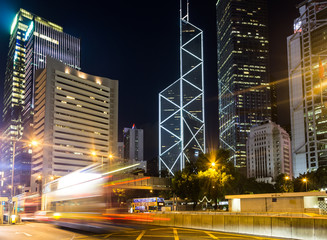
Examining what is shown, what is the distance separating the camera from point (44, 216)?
47.2 metres

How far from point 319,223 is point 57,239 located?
16223 millimetres

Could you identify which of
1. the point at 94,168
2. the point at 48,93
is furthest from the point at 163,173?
the point at 94,168

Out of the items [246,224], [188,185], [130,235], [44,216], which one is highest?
[188,185]

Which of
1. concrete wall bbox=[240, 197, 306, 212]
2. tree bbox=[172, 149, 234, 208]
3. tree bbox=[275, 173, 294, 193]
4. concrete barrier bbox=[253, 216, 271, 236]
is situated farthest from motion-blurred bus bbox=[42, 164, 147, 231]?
tree bbox=[275, 173, 294, 193]

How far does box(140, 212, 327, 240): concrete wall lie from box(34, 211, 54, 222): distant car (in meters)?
16.4

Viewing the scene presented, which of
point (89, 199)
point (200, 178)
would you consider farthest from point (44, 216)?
point (200, 178)

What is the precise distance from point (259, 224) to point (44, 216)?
103 feet

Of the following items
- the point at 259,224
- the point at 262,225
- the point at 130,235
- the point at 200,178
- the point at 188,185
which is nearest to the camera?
the point at 262,225

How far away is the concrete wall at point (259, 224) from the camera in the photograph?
21406 millimetres

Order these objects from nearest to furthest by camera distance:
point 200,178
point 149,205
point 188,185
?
point 200,178 < point 149,205 < point 188,185

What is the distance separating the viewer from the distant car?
4408 cm

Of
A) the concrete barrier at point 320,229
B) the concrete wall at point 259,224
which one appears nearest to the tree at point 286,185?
the concrete wall at point 259,224

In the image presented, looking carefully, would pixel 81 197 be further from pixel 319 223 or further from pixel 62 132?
pixel 62 132

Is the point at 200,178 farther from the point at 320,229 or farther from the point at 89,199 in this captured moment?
the point at 320,229
